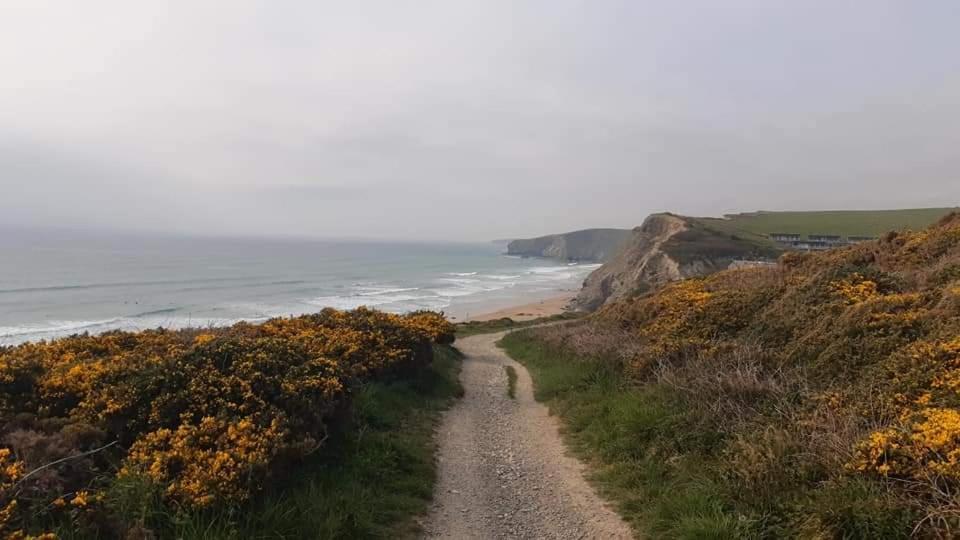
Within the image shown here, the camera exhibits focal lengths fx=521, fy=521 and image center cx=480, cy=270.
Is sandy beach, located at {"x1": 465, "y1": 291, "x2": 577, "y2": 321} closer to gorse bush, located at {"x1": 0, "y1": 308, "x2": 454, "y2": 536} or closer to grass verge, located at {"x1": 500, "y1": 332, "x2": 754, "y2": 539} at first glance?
grass verge, located at {"x1": 500, "y1": 332, "x2": 754, "y2": 539}

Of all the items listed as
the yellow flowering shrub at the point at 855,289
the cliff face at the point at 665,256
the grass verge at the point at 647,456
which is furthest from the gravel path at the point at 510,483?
the cliff face at the point at 665,256

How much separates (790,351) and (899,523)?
192 inches

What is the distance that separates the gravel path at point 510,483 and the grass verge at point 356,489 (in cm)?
35

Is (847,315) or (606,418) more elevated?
(847,315)

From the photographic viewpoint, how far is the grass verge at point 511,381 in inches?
549

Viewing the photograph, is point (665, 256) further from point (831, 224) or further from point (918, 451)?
point (918, 451)

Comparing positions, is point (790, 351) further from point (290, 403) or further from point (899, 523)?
point (290, 403)

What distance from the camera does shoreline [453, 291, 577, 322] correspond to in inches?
1926

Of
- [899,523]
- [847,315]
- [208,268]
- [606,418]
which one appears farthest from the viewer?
[208,268]

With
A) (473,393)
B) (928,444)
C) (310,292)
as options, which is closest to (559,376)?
(473,393)

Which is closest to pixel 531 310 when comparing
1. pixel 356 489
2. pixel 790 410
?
pixel 790 410

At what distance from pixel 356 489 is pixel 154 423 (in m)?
2.42

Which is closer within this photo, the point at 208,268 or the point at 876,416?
the point at 876,416

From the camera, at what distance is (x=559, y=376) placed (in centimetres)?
1348
